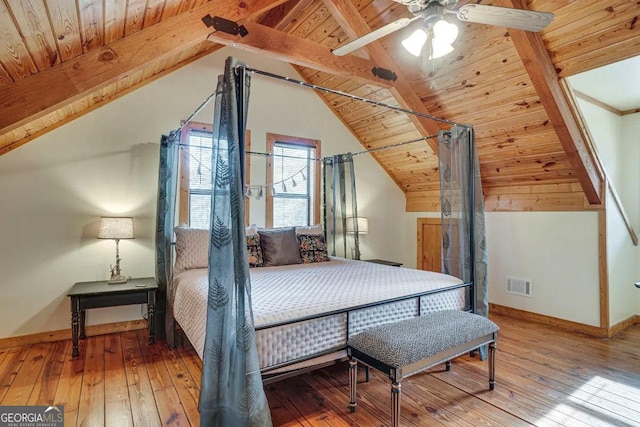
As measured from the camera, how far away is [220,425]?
5.83 feet

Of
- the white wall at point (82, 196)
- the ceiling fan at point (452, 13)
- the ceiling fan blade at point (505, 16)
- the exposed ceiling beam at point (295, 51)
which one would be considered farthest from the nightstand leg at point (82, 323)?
the ceiling fan blade at point (505, 16)

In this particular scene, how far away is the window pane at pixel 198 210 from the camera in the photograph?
404 centimetres

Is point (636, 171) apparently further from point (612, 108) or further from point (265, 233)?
point (265, 233)

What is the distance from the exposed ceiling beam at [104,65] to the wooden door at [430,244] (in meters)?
3.82

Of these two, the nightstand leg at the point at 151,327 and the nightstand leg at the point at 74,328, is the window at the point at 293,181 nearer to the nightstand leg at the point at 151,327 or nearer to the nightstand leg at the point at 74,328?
the nightstand leg at the point at 151,327

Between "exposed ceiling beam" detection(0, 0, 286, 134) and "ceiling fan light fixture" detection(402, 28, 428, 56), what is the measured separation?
3.85ft

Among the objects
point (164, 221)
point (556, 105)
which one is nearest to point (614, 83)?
point (556, 105)

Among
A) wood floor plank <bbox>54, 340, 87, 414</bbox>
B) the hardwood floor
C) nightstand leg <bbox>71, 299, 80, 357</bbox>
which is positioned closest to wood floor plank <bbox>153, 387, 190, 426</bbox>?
the hardwood floor

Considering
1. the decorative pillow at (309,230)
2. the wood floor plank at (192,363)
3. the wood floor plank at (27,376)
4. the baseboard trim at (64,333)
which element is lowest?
the wood floor plank at (192,363)

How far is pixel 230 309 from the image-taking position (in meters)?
1.78

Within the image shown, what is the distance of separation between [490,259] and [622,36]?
2803 mm

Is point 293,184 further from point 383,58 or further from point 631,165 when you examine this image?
point 631,165

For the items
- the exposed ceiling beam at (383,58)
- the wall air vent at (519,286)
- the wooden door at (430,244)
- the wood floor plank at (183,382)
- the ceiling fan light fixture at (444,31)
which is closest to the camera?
the ceiling fan light fixture at (444,31)

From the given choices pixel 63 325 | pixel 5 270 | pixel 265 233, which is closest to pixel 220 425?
pixel 265 233
